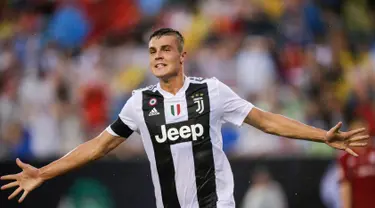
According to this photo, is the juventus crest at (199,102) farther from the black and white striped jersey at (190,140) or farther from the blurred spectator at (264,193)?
the blurred spectator at (264,193)

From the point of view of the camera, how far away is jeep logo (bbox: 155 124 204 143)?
6.39 metres

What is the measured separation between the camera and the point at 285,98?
39.3 ft

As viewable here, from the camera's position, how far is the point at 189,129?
21.0 ft

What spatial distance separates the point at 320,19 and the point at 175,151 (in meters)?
7.71

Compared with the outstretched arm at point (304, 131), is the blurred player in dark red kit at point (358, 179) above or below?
below

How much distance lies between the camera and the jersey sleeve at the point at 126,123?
6.60m

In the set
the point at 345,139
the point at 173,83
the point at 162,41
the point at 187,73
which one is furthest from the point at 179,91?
the point at 187,73

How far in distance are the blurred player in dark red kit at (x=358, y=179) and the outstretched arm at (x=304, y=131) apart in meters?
2.57

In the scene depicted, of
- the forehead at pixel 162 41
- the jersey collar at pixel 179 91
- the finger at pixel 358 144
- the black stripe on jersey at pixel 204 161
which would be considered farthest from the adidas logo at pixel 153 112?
the finger at pixel 358 144

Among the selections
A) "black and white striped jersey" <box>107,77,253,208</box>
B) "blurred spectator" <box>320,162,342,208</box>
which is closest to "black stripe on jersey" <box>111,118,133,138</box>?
"black and white striped jersey" <box>107,77,253,208</box>

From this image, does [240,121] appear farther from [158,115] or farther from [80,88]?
[80,88]

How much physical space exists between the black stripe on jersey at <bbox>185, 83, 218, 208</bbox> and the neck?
187 mm

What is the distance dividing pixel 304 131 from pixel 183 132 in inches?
35.8

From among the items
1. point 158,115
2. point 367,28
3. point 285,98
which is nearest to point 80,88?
point 285,98
